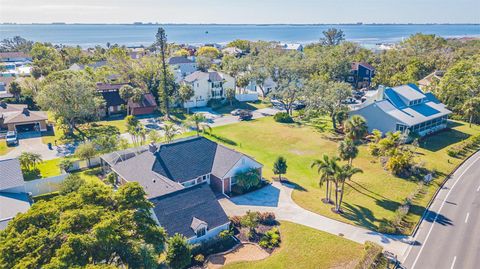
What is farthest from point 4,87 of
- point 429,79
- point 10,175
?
point 429,79

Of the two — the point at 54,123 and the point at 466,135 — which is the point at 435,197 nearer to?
the point at 466,135

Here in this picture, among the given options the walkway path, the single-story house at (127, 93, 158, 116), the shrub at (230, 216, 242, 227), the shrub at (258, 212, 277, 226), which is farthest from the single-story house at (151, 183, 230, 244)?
the single-story house at (127, 93, 158, 116)

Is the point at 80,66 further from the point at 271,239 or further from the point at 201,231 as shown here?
the point at 271,239

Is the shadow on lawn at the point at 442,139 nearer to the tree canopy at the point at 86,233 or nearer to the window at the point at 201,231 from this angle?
the window at the point at 201,231

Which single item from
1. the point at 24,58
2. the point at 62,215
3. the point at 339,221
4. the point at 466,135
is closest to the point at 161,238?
the point at 62,215

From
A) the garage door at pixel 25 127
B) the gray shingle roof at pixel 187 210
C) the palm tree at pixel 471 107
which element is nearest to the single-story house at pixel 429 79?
the palm tree at pixel 471 107

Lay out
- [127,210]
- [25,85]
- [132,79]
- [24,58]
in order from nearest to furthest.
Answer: [127,210]
[25,85]
[132,79]
[24,58]
